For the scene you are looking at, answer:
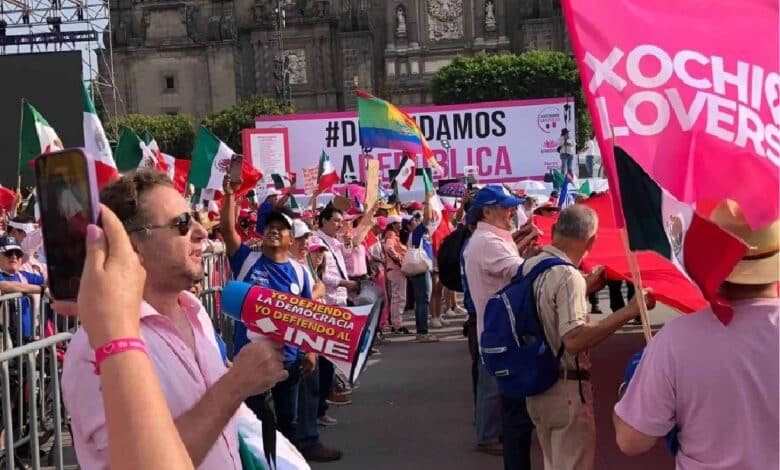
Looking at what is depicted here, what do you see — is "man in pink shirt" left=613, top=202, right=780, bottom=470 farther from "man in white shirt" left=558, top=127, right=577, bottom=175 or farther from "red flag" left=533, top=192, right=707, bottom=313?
"man in white shirt" left=558, top=127, right=577, bottom=175

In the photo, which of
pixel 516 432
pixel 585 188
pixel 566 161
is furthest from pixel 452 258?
pixel 566 161

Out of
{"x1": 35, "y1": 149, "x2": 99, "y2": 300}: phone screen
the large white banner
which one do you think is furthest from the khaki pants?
the large white banner

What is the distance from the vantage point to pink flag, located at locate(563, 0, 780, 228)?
7.64 ft

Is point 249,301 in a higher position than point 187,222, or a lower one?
lower

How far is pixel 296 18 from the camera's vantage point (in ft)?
205

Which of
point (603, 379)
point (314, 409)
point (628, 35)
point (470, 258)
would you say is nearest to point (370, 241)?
point (603, 379)

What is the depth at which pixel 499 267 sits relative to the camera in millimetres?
5176

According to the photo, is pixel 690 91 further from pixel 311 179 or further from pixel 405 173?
pixel 311 179

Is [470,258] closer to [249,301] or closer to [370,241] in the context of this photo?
[249,301]

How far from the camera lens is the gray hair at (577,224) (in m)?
4.18

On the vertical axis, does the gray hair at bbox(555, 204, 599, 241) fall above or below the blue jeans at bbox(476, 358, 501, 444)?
above

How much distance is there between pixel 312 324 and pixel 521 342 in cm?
241

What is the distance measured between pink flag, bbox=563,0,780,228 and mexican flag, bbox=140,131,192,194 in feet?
20.9

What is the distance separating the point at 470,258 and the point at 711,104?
305cm
